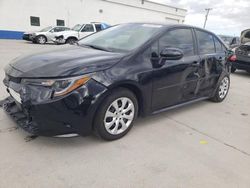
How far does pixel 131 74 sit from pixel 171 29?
3.78ft

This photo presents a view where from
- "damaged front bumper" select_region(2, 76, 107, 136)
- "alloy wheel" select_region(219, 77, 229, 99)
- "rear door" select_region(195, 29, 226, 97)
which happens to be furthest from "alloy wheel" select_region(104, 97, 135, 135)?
"alloy wheel" select_region(219, 77, 229, 99)

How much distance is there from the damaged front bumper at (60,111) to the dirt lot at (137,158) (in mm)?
299

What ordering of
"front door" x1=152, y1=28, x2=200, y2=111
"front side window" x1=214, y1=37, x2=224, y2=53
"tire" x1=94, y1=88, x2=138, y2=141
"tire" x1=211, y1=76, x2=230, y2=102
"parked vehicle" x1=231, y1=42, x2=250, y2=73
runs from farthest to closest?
"parked vehicle" x1=231, y1=42, x2=250, y2=73
"tire" x1=211, y1=76, x2=230, y2=102
"front side window" x1=214, y1=37, x2=224, y2=53
"front door" x1=152, y1=28, x2=200, y2=111
"tire" x1=94, y1=88, x2=138, y2=141

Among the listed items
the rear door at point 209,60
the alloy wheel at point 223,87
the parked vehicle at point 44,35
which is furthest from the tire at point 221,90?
the parked vehicle at point 44,35

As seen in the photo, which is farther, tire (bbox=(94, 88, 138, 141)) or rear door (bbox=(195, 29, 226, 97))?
rear door (bbox=(195, 29, 226, 97))

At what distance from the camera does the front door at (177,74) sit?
122 inches

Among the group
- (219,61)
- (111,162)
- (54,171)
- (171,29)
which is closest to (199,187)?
(111,162)

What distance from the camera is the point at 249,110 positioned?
4445 mm

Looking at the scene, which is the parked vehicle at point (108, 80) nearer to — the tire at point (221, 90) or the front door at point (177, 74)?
the front door at point (177, 74)

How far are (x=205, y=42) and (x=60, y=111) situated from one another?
3043 millimetres

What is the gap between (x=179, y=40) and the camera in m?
3.46

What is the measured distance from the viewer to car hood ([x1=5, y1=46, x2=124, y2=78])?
2.33 metres

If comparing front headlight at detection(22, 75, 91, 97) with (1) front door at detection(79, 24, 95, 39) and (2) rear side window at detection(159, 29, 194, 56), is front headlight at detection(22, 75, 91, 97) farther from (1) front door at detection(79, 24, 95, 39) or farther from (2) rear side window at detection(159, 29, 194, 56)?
(1) front door at detection(79, 24, 95, 39)

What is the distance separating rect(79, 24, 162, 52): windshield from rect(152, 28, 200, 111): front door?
0.82 ft
